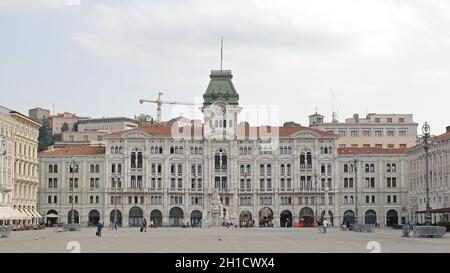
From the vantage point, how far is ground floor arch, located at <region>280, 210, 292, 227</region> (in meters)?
146

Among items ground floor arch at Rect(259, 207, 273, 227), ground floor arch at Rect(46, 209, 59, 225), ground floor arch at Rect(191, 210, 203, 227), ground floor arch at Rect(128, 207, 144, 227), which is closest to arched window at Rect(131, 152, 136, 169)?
ground floor arch at Rect(128, 207, 144, 227)

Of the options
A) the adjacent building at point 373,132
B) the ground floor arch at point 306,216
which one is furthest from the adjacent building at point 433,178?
the adjacent building at point 373,132

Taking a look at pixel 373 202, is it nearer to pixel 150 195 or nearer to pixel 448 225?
pixel 150 195

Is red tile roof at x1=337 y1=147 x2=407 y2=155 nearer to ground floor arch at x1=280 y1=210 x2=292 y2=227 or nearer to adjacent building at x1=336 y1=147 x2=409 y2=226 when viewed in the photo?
adjacent building at x1=336 y1=147 x2=409 y2=226

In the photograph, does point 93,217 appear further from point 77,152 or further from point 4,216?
point 4,216

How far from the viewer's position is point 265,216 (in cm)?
14800

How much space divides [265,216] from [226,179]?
30.1 feet

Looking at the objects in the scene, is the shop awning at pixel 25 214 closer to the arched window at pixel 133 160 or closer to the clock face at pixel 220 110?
the arched window at pixel 133 160

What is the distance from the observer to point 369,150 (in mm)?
149250

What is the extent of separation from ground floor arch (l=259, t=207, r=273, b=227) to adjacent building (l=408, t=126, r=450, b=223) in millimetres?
24248

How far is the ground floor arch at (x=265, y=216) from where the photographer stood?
146500mm

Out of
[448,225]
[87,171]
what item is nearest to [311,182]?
[87,171]

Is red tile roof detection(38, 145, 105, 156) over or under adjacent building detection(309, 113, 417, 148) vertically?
under
